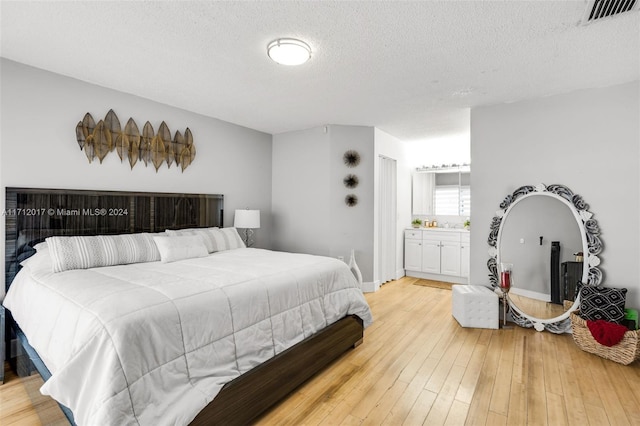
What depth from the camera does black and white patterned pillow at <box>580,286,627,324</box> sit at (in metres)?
2.71

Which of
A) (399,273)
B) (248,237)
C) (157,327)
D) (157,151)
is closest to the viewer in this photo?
(157,327)

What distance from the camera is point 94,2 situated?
187 centimetres

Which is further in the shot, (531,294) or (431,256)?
(431,256)

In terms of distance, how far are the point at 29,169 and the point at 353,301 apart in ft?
10.3

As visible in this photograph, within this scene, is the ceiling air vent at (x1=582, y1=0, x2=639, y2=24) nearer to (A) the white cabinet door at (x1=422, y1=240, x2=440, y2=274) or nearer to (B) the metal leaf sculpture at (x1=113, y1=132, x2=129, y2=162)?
(A) the white cabinet door at (x1=422, y1=240, x2=440, y2=274)

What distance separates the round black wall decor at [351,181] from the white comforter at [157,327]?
2.32 meters

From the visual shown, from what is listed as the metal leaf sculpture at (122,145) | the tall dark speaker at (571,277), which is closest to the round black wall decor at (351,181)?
the tall dark speaker at (571,277)

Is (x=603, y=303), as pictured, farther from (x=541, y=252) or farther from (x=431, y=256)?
(x=431, y=256)

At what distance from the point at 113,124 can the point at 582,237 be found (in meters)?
5.00

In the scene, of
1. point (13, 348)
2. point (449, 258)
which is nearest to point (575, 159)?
point (449, 258)

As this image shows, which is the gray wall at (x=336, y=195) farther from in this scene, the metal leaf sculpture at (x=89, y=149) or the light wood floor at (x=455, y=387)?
the metal leaf sculpture at (x=89, y=149)

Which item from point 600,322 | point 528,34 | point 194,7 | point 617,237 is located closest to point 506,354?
point 600,322

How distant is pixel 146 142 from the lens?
3.53m

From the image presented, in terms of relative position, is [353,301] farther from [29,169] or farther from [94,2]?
[29,169]
